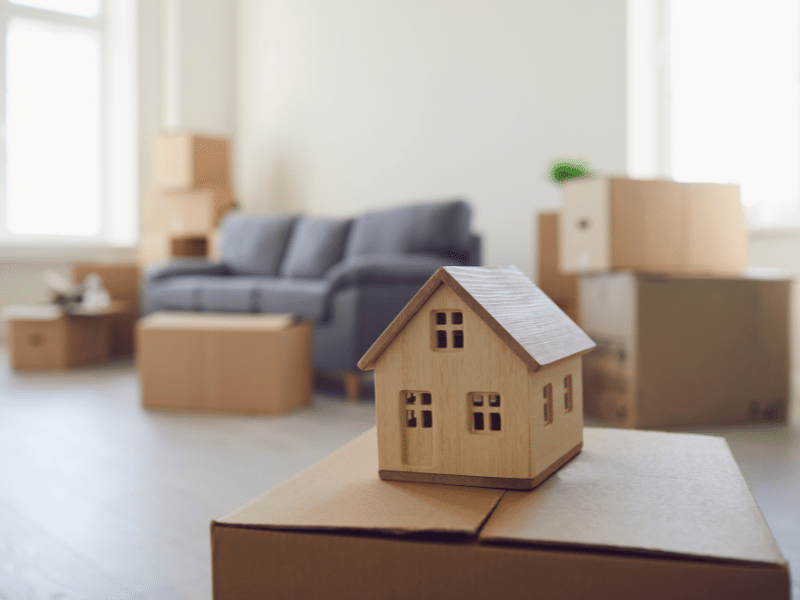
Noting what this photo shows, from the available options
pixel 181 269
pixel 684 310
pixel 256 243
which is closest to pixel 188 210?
pixel 256 243

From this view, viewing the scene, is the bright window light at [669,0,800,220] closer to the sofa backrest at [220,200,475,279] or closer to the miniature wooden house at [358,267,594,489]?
Result: the sofa backrest at [220,200,475,279]

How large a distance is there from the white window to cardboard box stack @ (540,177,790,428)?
14.4ft

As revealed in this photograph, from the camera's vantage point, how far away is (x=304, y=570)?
617mm

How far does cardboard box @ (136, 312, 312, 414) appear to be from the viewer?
2.51 meters

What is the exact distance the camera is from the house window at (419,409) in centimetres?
74

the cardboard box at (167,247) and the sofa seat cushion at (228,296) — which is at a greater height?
the cardboard box at (167,247)

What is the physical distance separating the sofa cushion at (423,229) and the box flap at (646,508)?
2403mm

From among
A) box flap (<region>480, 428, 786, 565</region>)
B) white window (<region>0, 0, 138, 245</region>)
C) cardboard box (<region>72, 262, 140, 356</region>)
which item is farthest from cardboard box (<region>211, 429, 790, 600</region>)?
white window (<region>0, 0, 138, 245</region>)

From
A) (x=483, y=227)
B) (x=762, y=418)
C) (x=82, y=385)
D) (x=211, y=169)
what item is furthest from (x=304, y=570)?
(x=211, y=169)

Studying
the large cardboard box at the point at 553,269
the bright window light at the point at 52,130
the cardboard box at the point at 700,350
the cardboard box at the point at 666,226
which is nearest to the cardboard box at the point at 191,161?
the bright window light at the point at 52,130

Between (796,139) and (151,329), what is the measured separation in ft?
9.47

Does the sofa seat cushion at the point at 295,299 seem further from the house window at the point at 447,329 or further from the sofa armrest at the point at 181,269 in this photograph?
the house window at the point at 447,329

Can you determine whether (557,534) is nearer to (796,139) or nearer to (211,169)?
(796,139)

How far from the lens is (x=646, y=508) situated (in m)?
0.64
